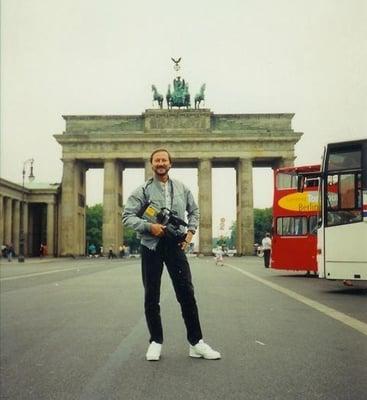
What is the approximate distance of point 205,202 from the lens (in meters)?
82.2

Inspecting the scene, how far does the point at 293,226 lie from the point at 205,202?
55.4 metres

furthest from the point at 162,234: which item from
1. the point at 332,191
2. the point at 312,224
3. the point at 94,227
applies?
the point at 94,227

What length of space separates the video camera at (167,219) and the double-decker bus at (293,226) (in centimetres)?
2000

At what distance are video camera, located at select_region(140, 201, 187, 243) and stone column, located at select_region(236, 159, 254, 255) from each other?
7433cm

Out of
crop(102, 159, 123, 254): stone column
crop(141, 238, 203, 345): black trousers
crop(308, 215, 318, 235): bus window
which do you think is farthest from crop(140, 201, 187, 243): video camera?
crop(102, 159, 123, 254): stone column

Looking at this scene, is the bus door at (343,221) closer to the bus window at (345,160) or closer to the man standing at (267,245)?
the bus window at (345,160)

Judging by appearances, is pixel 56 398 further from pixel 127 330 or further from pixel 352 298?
pixel 352 298

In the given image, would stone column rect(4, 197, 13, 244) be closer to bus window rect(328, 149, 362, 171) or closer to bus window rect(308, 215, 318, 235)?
bus window rect(308, 215, 318, 235)

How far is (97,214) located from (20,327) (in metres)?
123

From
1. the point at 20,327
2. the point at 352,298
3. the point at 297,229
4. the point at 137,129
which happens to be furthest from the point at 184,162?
the point at 20,327

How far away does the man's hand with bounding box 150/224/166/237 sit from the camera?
5500mm

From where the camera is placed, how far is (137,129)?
8281 centimetres

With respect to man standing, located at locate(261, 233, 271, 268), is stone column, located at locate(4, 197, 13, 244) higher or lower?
higher

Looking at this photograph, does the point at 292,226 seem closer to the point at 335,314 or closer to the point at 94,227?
the point at 335,314
